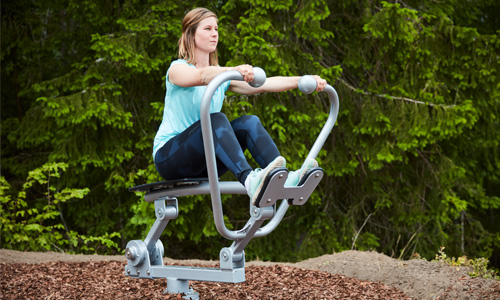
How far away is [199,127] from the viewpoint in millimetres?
2723

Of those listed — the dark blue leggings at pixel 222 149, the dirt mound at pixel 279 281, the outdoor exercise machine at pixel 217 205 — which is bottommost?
the dirt mound at pixel 279 281

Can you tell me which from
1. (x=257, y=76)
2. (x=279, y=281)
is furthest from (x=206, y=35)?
(x=279, y=281)

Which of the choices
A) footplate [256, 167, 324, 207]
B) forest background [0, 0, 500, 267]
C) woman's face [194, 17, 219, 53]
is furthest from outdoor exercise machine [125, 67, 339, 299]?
forest background [0, 0, 500, 267]

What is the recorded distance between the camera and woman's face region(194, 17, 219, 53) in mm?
2980

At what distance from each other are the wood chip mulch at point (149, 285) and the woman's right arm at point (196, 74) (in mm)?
1051

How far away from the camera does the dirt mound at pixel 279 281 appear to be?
3.51 meters

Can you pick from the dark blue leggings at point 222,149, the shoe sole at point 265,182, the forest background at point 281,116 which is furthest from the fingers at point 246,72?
the forest background at point 281,116

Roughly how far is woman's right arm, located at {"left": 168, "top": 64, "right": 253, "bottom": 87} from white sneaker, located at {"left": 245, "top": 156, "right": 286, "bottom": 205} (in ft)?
1.13

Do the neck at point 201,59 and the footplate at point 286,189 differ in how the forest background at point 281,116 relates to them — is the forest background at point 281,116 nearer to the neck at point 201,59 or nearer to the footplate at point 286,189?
the neck at point 201,59

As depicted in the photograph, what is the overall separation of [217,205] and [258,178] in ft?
0.78

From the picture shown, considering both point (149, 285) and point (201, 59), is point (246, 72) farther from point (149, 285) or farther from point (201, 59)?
point (149, 285)

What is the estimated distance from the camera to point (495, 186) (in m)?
9.05

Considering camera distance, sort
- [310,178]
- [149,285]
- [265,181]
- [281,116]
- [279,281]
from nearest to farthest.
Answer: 1. [265,181]
2. [310,178]
3. [149,285]
4. [279,281]
5. [281,116]

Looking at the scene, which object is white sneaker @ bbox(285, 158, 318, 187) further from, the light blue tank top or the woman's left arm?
the light blue tank top
